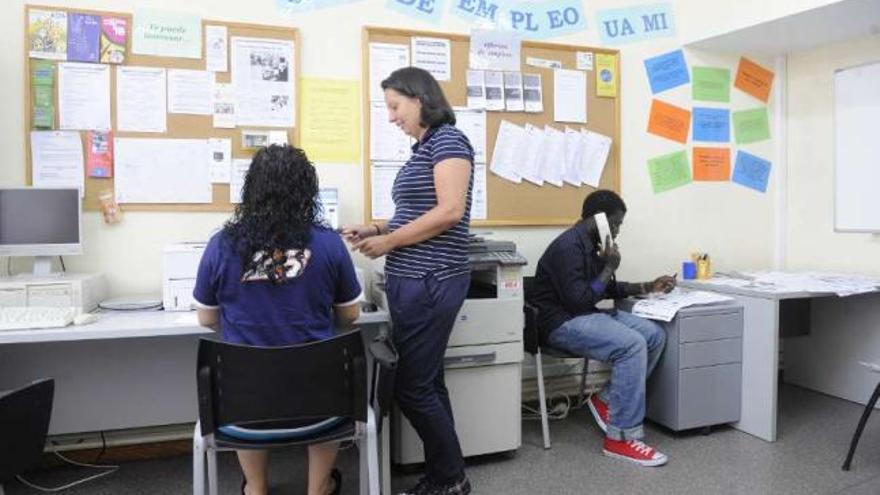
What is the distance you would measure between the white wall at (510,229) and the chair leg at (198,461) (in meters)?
1.26

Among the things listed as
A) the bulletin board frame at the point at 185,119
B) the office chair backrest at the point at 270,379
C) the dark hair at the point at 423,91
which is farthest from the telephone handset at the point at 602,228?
the office chair backrest at the point at 270,379

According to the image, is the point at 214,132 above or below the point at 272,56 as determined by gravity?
below

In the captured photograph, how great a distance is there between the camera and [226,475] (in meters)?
2.43

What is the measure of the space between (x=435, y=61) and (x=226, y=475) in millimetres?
2046

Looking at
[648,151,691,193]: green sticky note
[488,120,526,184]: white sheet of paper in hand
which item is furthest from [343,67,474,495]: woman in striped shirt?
[648,151,691,193]: green sticky note

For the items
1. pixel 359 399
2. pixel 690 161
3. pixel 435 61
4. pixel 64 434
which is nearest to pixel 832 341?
pixel 690 161

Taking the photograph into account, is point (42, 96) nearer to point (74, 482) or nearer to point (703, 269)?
point (74, 482)

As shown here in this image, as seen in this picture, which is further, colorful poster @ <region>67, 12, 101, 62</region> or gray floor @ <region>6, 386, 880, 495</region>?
colorful poster @ <region>67, 12, 101, 62</region>

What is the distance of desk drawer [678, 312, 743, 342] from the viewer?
105 inches

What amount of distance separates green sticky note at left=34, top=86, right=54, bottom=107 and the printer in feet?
2.64

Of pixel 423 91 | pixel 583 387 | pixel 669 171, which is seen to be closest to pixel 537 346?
pixel 583 387

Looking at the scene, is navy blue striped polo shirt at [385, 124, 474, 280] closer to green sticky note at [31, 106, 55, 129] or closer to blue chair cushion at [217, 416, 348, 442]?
blue chair cushion at [217, 416, 348, 442]

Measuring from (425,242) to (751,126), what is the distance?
262cm

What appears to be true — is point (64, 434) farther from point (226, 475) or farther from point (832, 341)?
point (832, 341)
